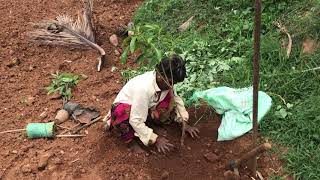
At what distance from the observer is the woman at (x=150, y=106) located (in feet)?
10.6

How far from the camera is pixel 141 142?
12.3ft

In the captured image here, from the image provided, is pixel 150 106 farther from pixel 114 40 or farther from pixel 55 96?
pixel 114 40

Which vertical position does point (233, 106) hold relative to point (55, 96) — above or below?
above

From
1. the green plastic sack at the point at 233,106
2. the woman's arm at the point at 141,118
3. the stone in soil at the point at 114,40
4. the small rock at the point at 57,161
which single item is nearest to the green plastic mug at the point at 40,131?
the small rock at the point at 57,161

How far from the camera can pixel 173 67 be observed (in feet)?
10.5

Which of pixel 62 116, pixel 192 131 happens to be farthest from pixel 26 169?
pixel 192 131

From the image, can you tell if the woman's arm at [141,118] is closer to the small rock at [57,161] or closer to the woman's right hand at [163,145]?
the woman's right hand at [163,145]

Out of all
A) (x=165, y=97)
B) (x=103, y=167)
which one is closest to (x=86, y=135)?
(x=103, y=167)

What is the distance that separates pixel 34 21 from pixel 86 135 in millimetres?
2440

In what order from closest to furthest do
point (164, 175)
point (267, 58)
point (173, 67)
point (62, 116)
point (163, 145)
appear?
point (173, 67)
point (164, 175)
point (163, 145)
point (62, 116)
point (267, 58)

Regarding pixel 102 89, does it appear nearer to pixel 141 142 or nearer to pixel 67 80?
pixel 67 80

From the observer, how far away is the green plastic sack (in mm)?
3788

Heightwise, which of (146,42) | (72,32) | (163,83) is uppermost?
(146,42)

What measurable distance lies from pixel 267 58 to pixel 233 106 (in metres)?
0.78
